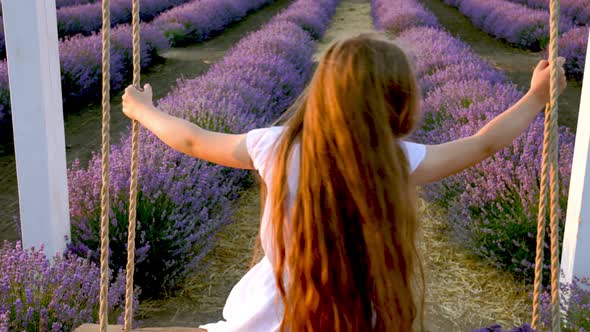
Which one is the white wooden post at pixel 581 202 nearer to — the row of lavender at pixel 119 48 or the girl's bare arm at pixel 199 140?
the girl's bare arm at pixel 199 140

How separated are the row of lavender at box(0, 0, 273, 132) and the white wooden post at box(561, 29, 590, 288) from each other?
14.7 ft

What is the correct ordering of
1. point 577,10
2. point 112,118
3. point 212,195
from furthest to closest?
point 577,10 < point 112,118 < point 212,195

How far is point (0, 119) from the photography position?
18.2 feet

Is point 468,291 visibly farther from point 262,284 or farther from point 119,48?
point 119,48

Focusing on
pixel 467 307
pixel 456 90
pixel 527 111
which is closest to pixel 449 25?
pixel 456 90

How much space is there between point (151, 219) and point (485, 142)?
1.97m

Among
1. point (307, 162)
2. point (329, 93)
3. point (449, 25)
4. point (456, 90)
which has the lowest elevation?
point (449, 25)

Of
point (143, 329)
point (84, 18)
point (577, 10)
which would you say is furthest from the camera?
point (577, 10)

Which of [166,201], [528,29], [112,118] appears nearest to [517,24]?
[528,29]

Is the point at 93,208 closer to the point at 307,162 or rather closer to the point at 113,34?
the point at 307,162

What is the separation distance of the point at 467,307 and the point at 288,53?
4.54m

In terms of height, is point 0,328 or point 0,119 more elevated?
A: point 0,328

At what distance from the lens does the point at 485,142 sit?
5.28 feet

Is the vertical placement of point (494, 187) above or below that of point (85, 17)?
above
